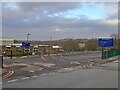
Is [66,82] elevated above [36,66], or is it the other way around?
[66,82]

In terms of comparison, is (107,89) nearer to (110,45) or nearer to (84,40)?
(110,45)

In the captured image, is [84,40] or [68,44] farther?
[84,40]

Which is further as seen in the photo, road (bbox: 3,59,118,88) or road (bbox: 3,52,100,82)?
road (bbox: 3,52,100,82)

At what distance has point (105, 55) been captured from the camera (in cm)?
5597

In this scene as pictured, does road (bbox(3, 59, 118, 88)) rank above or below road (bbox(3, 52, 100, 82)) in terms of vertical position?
above

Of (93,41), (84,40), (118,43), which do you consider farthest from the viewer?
(84,40)

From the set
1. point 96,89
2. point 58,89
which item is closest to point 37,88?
point 58,89

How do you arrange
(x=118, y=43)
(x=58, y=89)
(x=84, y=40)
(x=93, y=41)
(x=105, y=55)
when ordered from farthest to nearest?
(x=84, y=40) < (x=93, y=41) < (x=118, y=43) < (x=105, y=55) < (x=58, y=89)

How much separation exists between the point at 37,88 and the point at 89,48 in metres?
108

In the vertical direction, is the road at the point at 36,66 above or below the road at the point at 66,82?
below

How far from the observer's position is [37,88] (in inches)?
512

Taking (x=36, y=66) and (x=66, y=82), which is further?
(x=36, y=66)

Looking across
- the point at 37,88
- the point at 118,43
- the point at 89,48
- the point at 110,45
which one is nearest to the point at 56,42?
the point at 89,48

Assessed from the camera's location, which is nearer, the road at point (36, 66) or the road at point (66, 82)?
the road at point (66, 82)
